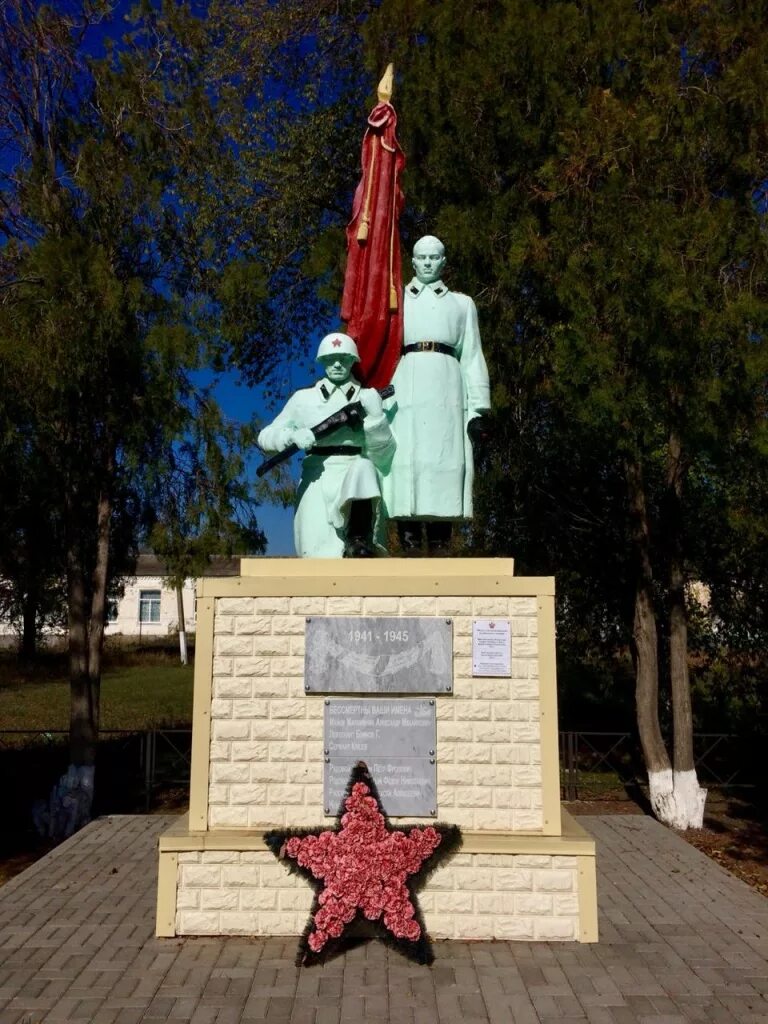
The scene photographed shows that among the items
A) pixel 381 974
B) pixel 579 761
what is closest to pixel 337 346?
pixel 381 974

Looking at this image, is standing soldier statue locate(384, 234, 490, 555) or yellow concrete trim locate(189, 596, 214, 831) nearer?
yellow concrete trim locate(189, 596, 214, 831)

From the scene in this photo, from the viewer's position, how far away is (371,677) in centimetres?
461

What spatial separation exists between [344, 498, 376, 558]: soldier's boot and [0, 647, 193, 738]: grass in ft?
25.3

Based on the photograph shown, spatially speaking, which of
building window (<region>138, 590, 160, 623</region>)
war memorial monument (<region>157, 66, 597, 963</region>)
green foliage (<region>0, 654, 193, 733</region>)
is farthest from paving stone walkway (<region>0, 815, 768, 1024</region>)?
building window (<region>138, 590, 160, 623</region>)

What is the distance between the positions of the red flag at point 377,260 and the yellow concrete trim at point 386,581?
1.16 meters

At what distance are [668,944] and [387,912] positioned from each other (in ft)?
4.92

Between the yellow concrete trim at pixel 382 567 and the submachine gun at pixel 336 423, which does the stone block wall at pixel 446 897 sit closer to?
the yellow concrete trim at pixel 382 567

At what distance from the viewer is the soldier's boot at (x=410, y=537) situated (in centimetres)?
534

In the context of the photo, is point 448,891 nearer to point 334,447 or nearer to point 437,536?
point 437,536

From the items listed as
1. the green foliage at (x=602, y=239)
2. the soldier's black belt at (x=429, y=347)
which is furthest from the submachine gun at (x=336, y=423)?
the green foliage at (x=602, y=239)

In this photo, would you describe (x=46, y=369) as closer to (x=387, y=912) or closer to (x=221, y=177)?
(x=221, y=177)

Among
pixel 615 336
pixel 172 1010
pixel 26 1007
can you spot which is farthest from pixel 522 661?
pixel 615 336

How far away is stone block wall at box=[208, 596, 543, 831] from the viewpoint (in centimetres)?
452

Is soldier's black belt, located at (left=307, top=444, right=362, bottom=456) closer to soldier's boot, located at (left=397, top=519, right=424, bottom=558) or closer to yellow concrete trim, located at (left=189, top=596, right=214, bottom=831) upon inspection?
soldier's boot, located at (left=397, top=519, right=424, bottom=558)
